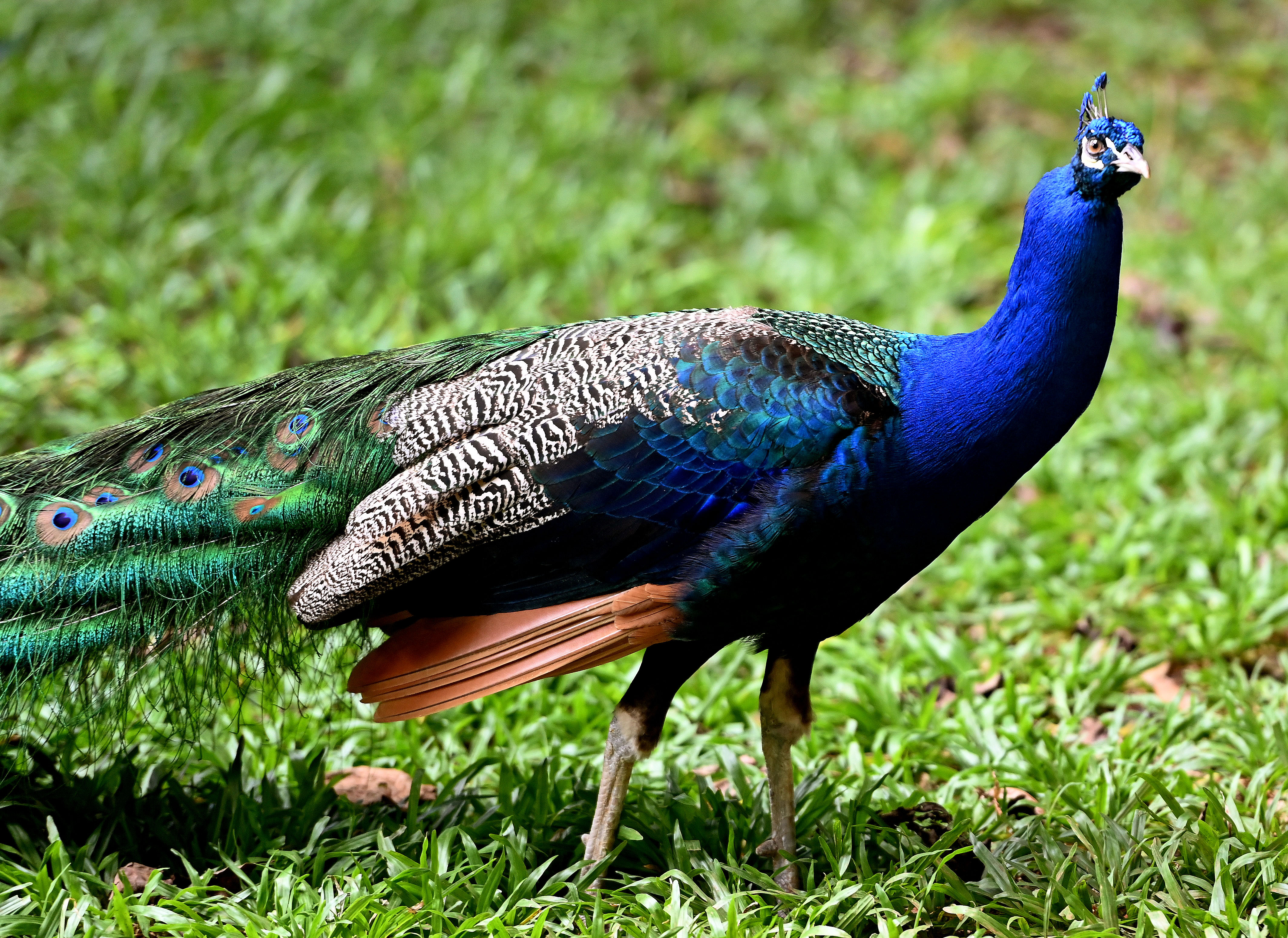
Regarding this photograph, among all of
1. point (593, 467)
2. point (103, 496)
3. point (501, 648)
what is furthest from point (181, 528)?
point (593, 467)

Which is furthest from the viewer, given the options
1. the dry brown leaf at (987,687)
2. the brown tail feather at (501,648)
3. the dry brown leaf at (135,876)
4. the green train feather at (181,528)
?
the dry brown leaf at (987,687)

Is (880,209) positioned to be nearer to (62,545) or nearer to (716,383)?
(716,383)

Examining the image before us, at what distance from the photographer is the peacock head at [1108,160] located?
9.67ft

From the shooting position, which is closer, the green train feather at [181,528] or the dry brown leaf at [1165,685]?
the green train feather at [181,528]

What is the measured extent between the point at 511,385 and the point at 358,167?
414 centimetres

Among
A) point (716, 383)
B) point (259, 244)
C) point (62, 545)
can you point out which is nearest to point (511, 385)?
point (716, 383)

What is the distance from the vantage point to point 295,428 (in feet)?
10.8

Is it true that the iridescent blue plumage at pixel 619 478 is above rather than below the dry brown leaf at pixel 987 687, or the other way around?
above

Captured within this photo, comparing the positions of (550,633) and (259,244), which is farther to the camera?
(259,244)

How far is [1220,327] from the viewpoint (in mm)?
6285

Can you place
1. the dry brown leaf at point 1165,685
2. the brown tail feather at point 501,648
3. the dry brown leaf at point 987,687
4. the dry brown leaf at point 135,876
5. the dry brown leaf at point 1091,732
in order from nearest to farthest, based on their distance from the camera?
1. the brown tail feather at point 501,648
2. the dry brown leaf at point 135,876
3. the dry brown leaf at point 1091,732
4. the dry brown leaf at point 1165,685
5. the dry brown leaf at point 987,687

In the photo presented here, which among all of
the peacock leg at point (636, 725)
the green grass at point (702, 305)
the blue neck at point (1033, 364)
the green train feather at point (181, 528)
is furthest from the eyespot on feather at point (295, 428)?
the blue neck at point (1033, 364)

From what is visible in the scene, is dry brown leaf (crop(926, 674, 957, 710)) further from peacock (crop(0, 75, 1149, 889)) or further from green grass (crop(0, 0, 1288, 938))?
peacock (crop(0, 75, 1149, 889))

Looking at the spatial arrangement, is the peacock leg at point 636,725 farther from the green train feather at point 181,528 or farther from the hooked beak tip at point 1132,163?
the hooked beak tip at point 1132,163
